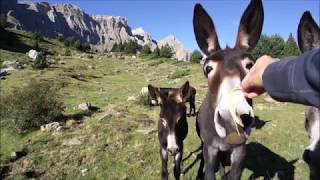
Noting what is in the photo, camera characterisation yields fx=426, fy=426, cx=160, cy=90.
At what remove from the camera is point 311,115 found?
13.0 feet

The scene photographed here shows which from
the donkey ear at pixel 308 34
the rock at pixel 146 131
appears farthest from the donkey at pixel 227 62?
the rock at pixel 146 131

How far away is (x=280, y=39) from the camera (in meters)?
67.2

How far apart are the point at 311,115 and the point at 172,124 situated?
5572mm

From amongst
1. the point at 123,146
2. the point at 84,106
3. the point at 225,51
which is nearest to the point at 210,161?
the point at 225,51

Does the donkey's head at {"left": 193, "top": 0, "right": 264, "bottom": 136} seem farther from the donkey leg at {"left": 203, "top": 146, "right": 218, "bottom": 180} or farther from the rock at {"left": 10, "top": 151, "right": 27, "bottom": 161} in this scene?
the rock at {"left": 10, "top": 151, "right": 27, "bottom": 161}

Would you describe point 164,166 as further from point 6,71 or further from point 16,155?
point 6,71

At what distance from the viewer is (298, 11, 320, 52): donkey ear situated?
3.76m

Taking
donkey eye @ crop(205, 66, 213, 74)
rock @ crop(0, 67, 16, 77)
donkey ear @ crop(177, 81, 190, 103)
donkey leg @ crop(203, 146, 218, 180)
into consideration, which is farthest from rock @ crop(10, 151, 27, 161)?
rock @ crop(0, 67, 16, 77)

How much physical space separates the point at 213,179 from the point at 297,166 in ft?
15.2

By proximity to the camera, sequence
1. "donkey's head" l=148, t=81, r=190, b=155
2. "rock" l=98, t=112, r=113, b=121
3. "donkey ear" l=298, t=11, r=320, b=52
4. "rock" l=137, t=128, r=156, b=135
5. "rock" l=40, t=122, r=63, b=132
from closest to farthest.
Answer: "donkey ear" l=298, t=11, r=320, b=52
"donkey's head" l=148, t=81, r=190, b=155
"rock" l=137, t=128, r=156, b=135
"rock" l=40, t=122, r=63, b=132
"rock" l=98, t=112, r=113, b=121

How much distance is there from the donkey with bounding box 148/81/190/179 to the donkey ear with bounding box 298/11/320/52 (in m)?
5.39

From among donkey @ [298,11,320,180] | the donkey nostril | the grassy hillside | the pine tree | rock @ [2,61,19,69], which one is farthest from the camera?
the pine tree

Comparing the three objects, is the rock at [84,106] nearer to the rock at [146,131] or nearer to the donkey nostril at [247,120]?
the rock at [146,131]

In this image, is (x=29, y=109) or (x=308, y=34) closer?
(x=308, y=34)
